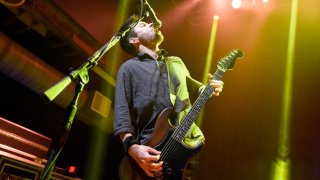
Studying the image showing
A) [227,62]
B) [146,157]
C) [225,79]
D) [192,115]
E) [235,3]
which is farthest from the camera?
[225,79]

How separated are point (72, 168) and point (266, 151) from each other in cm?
355

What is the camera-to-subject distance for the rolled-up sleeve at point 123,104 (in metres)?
2.10

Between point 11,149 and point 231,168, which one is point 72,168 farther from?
point 231,168

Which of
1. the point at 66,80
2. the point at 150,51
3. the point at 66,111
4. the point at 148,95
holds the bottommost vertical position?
the point at 66,111

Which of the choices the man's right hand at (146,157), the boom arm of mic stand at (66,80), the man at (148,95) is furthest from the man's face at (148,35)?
the man's right hand at (146,157)


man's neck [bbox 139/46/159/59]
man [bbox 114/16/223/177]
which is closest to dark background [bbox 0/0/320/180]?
man's neck [bbox 139/46/159/59]

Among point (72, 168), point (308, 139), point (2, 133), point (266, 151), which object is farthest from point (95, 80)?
point (308, 139)

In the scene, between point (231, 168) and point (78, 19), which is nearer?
point (78, 19)

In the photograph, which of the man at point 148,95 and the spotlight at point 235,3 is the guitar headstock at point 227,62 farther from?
the spotlight at point 235,3

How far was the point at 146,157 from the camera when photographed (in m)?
1.93

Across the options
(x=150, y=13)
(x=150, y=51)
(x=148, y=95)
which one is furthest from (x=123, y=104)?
(x=150, y=13)

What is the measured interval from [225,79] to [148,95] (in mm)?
4979

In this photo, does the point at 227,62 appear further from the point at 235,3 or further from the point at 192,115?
the point at 235,3

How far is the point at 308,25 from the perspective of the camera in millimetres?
6180
